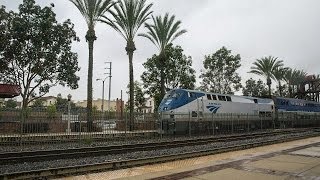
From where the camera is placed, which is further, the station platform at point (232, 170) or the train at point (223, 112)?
the train at point (223, 112)

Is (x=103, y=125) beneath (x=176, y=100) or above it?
beneath

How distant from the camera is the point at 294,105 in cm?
4641

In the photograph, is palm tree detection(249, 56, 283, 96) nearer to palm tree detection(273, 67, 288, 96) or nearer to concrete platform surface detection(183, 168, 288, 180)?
palm tree detection(273, 67, 288, 96)

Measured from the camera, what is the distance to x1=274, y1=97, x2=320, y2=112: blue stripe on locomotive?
43000 mm

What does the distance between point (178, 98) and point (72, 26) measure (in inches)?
592

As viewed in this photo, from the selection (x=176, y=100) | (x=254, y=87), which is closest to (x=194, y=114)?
(x=176, y=100)

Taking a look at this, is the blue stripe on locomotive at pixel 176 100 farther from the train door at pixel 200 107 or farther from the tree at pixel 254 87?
the tree at pixel 254 87

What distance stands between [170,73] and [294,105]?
17.3 meters

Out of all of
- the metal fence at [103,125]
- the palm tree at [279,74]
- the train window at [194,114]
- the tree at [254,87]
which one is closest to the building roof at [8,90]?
the metal fence at [103,125]

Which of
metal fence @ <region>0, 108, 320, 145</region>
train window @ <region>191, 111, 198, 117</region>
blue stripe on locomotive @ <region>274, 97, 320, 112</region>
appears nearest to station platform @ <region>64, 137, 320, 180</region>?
metal fence @ <region>0, 108, 320, 145</region>

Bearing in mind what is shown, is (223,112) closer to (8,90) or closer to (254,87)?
(8,90)

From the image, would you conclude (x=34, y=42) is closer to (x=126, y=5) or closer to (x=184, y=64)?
(x=126, y=5)

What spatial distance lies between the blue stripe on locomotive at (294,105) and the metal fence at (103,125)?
647 centimetres

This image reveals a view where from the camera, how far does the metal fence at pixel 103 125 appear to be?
20.0m
